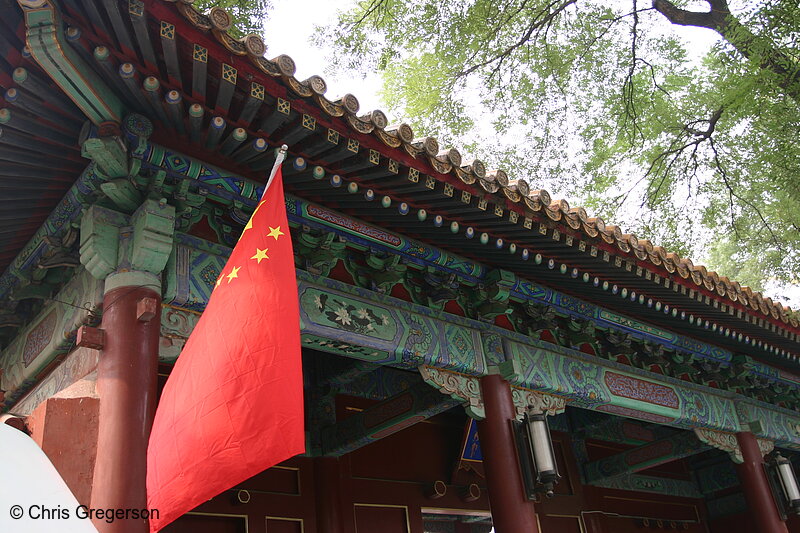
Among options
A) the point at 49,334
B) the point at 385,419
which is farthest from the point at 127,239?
the point at 385,419

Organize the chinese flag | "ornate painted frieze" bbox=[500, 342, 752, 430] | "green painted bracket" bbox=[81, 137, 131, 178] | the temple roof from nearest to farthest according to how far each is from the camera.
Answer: the chinese flag → the temple roof → "green painted bracket" bbox=[81, 137, 131, 178] → "ornate painted frieze" bbox=[500, 342, 752, 430]

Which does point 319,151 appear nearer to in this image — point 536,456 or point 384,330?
point 384,330

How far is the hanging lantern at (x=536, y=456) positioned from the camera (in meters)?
4.94

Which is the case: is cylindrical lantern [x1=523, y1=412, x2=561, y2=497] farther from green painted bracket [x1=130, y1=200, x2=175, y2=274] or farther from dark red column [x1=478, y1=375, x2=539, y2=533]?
green painted bracket [x1=130, y1=200, x2=175, y2=274]

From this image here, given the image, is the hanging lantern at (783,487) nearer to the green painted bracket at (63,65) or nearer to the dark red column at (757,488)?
the dark red column at (757,488)

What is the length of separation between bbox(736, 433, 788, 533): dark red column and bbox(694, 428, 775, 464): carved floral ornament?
0.24ft

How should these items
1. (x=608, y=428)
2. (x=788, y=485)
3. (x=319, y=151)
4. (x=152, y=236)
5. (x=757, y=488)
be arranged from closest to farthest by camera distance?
(x=152, y=236) → (x=319, y=151) → (x=757, y=488) → (x=788, y=485) → (x=608, y=428)

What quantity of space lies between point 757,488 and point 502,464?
11.8 ft

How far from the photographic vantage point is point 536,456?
5020mm

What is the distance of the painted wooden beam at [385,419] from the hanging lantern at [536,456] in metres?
0.55

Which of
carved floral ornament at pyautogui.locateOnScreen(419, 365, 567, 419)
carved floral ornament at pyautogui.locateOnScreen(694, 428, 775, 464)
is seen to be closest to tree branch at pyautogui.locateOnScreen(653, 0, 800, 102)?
carved floral ornament at pyautogui.locateOnScreen(694, 428, 775, 464)

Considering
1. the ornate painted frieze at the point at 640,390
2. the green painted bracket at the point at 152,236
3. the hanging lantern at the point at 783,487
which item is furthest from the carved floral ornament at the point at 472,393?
the hanging lantern at the point at 783,487

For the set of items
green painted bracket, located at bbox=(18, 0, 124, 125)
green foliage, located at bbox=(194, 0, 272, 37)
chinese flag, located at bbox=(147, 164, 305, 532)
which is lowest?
chinese flag, located at bbox=(147, 164, 305, 532)

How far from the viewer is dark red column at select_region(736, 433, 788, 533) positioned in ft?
23.0
